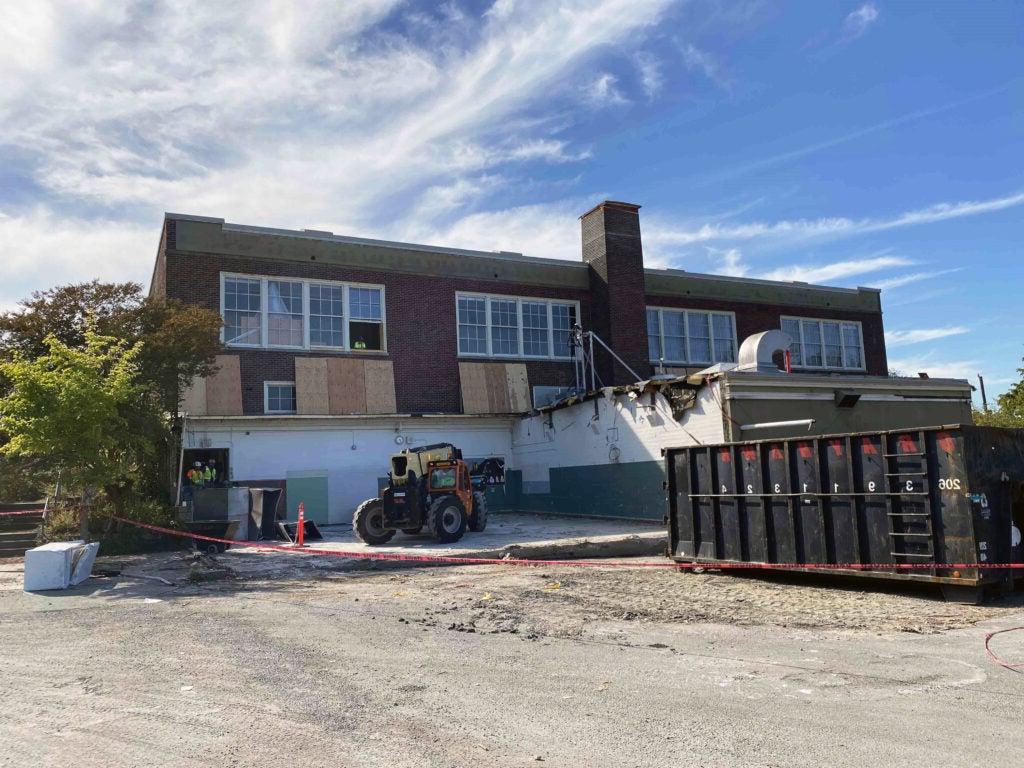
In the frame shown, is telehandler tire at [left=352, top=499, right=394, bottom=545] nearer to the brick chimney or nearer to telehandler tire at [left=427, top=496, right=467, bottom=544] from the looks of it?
telehandler tire at [left=427, top=496, right=467, bottom=544]

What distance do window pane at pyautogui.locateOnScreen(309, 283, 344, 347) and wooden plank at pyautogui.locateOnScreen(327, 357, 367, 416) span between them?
79 cm

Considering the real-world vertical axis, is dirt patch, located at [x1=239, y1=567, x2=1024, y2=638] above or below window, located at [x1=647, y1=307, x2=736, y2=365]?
below

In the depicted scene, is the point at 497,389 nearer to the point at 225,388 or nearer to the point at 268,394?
the point at 268,394

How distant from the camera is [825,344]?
112ft

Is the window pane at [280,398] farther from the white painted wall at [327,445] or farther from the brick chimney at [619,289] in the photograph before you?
the brick chimney at [619,289]

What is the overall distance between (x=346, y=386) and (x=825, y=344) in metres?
20.7

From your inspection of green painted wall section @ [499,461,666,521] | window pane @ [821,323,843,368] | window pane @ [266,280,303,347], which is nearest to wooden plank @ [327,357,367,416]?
window pane @ [266,280,303,347]

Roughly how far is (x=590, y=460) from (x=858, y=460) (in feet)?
43.4

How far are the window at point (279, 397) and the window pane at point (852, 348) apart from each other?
23281 mm

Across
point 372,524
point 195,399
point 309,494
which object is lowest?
point 372,524

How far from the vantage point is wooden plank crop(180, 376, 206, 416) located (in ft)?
73.0

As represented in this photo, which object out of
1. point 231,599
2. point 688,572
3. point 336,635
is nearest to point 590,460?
point 688,572

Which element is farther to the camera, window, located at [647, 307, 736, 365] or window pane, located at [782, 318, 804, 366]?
window pane, located at [782, 318, 804, 366]

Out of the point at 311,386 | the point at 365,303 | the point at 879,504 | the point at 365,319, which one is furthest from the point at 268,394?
the point at 879,504
